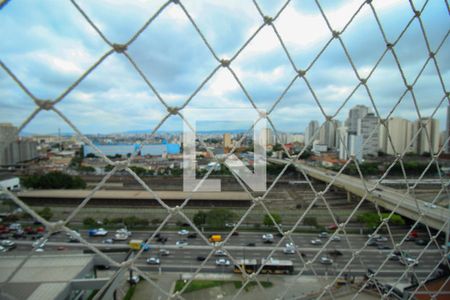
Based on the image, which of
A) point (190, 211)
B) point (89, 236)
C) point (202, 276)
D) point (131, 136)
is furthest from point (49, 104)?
point (190, 211)

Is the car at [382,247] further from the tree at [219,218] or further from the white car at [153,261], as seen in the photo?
the white car at [153,261]

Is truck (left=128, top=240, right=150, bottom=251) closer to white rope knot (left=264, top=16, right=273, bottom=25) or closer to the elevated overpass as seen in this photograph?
the elevated overpass

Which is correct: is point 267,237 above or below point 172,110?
below

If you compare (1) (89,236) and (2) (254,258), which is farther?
(1) (89,236)

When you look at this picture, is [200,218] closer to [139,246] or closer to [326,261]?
[326,261]

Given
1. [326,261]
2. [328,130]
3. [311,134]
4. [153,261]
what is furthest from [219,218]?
[311,134]

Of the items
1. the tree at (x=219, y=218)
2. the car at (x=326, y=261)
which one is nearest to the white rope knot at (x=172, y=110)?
the car at (x=326, y=261)

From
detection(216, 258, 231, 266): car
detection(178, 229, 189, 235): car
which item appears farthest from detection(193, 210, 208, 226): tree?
detection(216, 258, 231, 266): car

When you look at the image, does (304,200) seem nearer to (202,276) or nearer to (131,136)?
(202,276)
